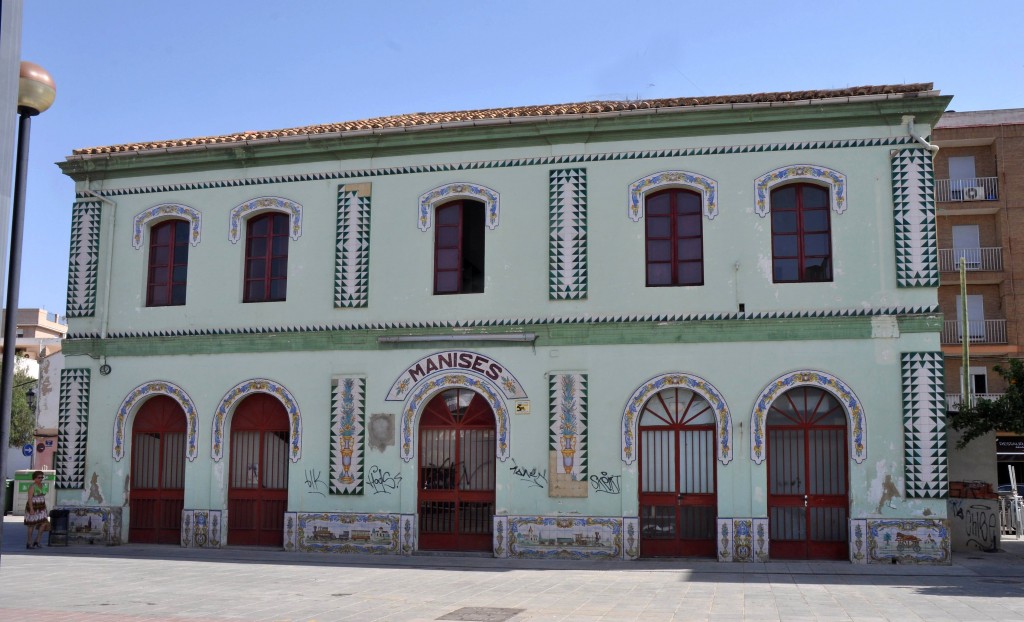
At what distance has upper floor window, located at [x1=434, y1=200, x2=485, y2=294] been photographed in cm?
1880

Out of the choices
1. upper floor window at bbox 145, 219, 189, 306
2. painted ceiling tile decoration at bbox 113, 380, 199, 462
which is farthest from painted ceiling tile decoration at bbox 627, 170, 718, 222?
painted ceiling tile decoration at bbox 113, 380, 199, 462

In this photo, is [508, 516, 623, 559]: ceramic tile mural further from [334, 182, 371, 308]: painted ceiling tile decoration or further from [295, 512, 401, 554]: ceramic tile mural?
[334, 182, 371, 308]: painted ceiling tile decoration

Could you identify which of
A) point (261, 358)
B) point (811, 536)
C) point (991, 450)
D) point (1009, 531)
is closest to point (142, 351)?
point (261, 358)

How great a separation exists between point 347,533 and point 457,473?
2.33 meters

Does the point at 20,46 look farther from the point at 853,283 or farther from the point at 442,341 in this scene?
the point at 853,283

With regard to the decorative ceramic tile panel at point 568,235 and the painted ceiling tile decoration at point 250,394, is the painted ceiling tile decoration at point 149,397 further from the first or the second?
the decorative ceramic tile panel at point 568,235

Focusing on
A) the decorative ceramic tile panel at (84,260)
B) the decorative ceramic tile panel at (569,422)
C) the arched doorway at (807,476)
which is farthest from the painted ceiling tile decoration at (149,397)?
the arched doorway at (807,476)

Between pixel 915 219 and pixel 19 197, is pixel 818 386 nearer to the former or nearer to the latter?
pixel 915 219

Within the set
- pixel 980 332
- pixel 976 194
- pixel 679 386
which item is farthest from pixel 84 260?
pixel 976 194

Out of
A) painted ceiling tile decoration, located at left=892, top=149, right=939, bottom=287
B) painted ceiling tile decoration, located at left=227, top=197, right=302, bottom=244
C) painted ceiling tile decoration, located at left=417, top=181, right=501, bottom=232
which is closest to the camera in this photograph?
painted ceiling tile decoration, located at left=892, top=149, right=939, bottom=287

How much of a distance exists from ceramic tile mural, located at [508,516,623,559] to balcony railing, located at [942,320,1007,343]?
24.0 metres

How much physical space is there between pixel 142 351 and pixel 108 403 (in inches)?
49.8

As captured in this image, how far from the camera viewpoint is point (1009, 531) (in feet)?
72.9

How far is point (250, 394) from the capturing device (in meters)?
19.4
